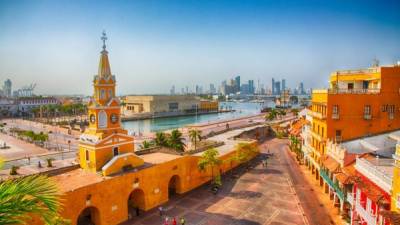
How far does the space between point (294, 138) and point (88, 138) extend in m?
38.2

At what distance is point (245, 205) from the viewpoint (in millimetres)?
28578

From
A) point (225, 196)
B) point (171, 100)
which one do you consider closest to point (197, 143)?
point (225, 196)

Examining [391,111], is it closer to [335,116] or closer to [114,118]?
[335,116]

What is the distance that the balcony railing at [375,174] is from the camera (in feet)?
56.7

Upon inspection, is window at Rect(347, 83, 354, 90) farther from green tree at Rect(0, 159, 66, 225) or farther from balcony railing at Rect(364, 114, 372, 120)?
green tree at Rect(0, 159, 66, 225)

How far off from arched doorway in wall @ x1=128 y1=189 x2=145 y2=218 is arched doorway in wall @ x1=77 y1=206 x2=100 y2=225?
11.9 ft

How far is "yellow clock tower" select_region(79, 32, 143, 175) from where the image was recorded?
27.5 meters

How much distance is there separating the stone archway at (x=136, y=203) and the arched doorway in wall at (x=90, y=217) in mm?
3659

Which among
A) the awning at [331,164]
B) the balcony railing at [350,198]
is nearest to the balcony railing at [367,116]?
the awning at [331,164]

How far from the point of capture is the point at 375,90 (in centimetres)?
3209

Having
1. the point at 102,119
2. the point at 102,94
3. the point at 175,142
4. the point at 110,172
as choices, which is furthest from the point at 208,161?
the point at 102,94

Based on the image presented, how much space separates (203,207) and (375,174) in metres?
15.7

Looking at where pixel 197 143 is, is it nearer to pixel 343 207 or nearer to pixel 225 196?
pixel 225 196

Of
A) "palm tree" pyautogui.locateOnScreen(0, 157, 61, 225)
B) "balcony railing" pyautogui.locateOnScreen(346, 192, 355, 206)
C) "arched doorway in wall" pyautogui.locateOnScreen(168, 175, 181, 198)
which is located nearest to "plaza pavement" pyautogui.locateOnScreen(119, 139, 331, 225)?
"arched doorway in wall" pyautogui.locateOnScreen(168, 175, 181, 198)
